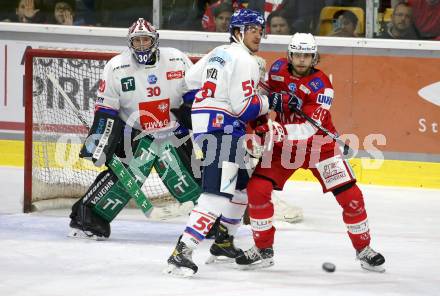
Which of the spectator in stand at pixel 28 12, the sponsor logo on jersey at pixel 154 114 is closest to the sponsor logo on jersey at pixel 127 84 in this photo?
the sponsor logo on jersey at pixel 154 114

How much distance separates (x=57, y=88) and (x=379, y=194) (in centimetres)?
230

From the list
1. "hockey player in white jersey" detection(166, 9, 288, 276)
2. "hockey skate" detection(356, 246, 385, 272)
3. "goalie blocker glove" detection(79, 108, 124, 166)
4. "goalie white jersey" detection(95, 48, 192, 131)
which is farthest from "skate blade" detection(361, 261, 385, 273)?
"goalie blocker glove" detection(79, 108, 124, 166)

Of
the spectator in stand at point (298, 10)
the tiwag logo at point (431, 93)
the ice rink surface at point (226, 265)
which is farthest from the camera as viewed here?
the spectator in stand at point (298, 10)

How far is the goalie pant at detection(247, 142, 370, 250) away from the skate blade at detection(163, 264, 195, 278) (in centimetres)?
44

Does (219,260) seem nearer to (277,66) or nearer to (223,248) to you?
(223,248)

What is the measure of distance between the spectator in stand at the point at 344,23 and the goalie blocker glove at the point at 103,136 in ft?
8.26

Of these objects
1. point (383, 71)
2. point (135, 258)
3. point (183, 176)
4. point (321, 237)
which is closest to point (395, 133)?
point (383, 71)

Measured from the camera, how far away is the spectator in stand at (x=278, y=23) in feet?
26.7

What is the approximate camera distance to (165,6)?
831 centimetres

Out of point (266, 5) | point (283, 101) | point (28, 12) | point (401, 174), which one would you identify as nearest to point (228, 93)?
point (283, 101)

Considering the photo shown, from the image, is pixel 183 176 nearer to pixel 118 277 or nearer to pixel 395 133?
pixel 118 277

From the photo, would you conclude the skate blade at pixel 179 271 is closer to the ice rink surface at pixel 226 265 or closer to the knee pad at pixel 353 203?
the ice rink surface at pixel 226 265

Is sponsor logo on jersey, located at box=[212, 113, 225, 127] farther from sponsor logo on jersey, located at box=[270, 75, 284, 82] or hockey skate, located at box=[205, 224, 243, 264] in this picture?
hockey skate, located at box=[205, 224, 243, 264]

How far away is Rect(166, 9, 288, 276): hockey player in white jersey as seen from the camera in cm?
513
